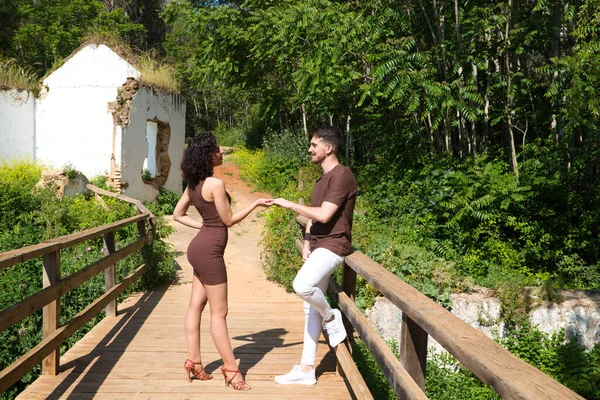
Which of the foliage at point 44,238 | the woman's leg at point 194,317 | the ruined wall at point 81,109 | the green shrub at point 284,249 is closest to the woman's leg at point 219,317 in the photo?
the woman's leg at point 194,317

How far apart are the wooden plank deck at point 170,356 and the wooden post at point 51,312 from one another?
91 millimetres

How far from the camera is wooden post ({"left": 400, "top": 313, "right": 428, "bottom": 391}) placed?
2.62 meters

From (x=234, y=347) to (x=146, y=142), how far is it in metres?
12.5

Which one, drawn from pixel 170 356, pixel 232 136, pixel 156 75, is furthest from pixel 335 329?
pixel 232 136

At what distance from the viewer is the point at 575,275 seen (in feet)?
26.5

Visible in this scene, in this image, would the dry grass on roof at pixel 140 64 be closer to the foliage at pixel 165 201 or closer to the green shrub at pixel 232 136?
the foliage at pixel 165 201

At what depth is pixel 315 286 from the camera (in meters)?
3.73

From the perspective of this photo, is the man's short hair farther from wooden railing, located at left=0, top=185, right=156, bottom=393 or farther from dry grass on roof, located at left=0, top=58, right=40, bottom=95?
dry grass on roof, located at left=0, top=58, right=40, bottom=95

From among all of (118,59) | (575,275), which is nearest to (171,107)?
(118,59)

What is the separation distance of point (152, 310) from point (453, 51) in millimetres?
6815

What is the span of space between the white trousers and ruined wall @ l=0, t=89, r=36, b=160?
13.9 m

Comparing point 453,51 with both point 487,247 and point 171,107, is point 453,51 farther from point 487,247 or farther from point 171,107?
point 171,107

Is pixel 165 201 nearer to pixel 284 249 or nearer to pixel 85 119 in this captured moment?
pixel 85 119

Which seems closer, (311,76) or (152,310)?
(152,310)
